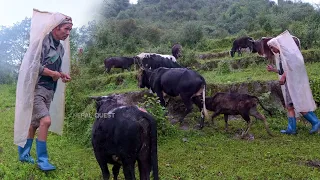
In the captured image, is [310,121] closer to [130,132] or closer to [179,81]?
[179,81]

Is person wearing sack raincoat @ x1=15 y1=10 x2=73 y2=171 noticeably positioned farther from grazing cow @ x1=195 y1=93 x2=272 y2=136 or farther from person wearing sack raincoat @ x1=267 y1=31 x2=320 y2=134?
person wearing sack raincoat @ x1=267 y1=31 x2=320 y2=134

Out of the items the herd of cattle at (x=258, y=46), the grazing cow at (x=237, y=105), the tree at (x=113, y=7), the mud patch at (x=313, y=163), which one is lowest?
the mud patch at (x=313, y=163)

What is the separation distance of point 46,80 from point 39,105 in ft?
1.24

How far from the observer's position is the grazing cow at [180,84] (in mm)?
8094

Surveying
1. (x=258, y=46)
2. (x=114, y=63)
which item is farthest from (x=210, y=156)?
(x=114, y=63)

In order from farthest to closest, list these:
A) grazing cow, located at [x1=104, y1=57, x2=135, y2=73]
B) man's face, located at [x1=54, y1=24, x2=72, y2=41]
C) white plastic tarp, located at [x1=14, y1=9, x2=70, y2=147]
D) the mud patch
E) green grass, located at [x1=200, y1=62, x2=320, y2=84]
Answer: grazing cow, located at [x1=104, y1=57, x2=135, y2=73], green grass, located at [x1=200, y1=62, x2=320, y2=84], the mud patch, man's face, located at [x1=54, y1=24, x2=72, y2=41], white plastic tarp, located at [x1=14, y1=9, x2=70, y2=147]

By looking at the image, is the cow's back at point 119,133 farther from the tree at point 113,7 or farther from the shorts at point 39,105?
the tree at point 113,7

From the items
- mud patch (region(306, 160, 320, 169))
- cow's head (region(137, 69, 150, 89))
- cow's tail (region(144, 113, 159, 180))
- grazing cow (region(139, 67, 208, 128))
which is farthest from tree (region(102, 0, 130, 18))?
cow's tail (region(144, 113, 159, 180))

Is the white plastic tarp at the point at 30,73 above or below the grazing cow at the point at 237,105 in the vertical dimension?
above

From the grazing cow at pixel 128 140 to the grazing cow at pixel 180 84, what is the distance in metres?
3.91

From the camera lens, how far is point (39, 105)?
190 inches

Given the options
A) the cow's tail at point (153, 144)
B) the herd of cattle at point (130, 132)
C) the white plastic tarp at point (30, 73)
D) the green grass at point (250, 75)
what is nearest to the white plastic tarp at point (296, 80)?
the herd of cattle at point (130, 132)

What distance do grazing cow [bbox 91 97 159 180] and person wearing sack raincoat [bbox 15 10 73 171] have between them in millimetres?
1012

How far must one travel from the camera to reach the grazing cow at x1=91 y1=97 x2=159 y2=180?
12.9 feet
